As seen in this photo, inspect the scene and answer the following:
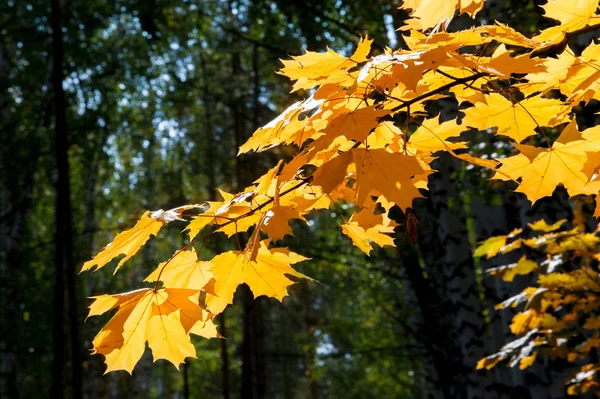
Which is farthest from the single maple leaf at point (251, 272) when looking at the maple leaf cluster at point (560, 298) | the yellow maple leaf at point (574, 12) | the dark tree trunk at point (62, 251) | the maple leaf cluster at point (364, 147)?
the dark tree trunk at point (62, 251)

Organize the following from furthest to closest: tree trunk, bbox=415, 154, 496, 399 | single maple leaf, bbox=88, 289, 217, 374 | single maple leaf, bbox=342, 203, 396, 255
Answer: tree trunk, bbox=415, 154, 496, 399 < single maple leaf, bbox=342, 203, 396, 255 < single maple leaf, bbox=88, 289, 217, 374

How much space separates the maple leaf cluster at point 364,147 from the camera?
1065 mm

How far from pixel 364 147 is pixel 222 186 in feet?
39.2

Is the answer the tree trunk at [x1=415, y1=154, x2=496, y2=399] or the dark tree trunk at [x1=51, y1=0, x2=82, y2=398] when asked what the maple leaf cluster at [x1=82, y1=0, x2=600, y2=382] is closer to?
the dark tree trunk at [x1=51, y1=0, x2=82, y2=398]

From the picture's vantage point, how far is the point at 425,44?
110 cm

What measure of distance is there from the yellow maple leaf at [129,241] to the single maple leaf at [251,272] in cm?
16

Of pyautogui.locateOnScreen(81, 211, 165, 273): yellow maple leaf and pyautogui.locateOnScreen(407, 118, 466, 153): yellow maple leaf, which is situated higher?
pyautogui.locateOnScreen(407, 118, 466, 153): yellow maple leaf

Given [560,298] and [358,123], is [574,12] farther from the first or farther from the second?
[560,298]

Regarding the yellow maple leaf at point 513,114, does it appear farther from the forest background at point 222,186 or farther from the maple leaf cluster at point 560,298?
the maple leaf cluster at point 560,298

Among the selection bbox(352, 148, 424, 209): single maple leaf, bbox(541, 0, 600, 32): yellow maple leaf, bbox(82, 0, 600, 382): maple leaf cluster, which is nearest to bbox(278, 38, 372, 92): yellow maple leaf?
bbox(82, 0, 600, 382): maple leaf cluster

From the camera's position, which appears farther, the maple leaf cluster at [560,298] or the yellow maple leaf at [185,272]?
the maple leaf cluster at [560,298]

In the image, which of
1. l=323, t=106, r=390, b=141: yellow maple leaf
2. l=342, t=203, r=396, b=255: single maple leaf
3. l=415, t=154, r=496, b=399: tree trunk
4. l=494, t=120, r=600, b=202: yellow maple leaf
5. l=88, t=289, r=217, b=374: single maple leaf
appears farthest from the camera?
l=415, t=154, r=496, b=399: tree trunk

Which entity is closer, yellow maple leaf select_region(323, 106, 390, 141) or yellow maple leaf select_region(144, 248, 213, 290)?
yellow maple leaf select_region(323, 106, 390, 141)

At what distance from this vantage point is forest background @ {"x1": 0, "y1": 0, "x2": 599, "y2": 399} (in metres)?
4.35
